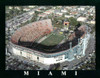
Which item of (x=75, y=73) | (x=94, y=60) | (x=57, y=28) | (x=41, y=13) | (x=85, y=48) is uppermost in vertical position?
(x=41, y=13)

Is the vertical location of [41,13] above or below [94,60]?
above

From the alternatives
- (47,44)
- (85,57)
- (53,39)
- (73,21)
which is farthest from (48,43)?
(85,57)

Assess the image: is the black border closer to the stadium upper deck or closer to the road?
the road

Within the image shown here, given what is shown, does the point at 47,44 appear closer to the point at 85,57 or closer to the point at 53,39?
the point at 53,39

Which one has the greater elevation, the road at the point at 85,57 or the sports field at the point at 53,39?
the sports field at the point at 53,39

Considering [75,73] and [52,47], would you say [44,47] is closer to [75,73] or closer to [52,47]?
Answer: [52,47]
